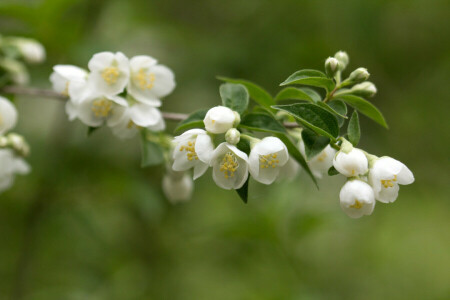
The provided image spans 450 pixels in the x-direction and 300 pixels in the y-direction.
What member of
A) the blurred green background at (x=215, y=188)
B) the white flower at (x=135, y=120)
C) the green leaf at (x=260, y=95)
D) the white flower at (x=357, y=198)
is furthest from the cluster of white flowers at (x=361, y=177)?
the blurred green background at (x=215, y=188)

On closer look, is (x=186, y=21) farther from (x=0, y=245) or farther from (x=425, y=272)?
(x=425, y=272)

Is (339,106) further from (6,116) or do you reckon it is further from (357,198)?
(6,116)

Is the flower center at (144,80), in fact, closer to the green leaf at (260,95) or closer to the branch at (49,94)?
the branch at (49,94)

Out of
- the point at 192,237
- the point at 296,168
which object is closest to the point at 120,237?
the point at 192,237

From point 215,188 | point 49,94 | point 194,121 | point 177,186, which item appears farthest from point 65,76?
point 215,188

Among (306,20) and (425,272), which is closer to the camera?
(306,20)

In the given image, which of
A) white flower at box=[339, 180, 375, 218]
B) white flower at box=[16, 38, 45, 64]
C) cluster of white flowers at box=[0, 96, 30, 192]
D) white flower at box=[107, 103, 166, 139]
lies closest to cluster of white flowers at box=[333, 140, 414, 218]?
white flower at box=[339, 180, 375, 218]
